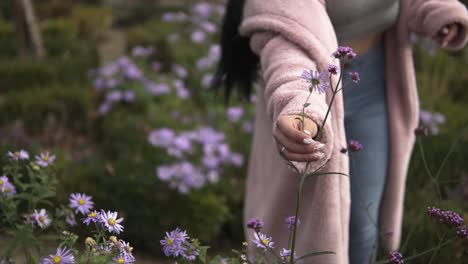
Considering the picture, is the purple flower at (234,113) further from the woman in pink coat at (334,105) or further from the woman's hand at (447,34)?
the woman's hand at (447,34)

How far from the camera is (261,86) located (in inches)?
77.8

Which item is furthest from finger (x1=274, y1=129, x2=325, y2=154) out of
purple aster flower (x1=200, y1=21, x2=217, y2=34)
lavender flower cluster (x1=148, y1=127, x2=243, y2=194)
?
purple aster flower (x1=200, y1=21, x2=217, y2=34)

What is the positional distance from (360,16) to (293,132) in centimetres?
63

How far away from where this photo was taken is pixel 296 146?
1266mm

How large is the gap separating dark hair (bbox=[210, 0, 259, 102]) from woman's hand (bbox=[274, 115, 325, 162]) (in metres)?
0.62

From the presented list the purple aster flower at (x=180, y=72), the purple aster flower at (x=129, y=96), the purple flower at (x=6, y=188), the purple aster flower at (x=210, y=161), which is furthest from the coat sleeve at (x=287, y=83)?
the purple aster flower at (x=180, y=72)

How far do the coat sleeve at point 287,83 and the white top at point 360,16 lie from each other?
0.22 meters

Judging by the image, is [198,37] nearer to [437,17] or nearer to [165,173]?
[165,173]

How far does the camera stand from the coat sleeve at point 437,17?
1.70 meters

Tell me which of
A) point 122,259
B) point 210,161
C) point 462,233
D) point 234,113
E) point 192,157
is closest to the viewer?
point 122,259

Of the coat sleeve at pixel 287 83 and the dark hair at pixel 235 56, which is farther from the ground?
the dark hair at pixel 235 56

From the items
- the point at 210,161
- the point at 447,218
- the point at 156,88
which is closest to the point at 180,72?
the point at 156,88

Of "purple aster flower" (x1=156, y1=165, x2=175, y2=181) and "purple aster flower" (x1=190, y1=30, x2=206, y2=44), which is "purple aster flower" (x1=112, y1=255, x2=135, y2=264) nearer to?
"purple aster flower" (x1=156, y1=165, x2=175, y2=181)

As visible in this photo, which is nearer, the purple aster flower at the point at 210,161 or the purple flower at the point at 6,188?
the purple flower at the point at 6,188
